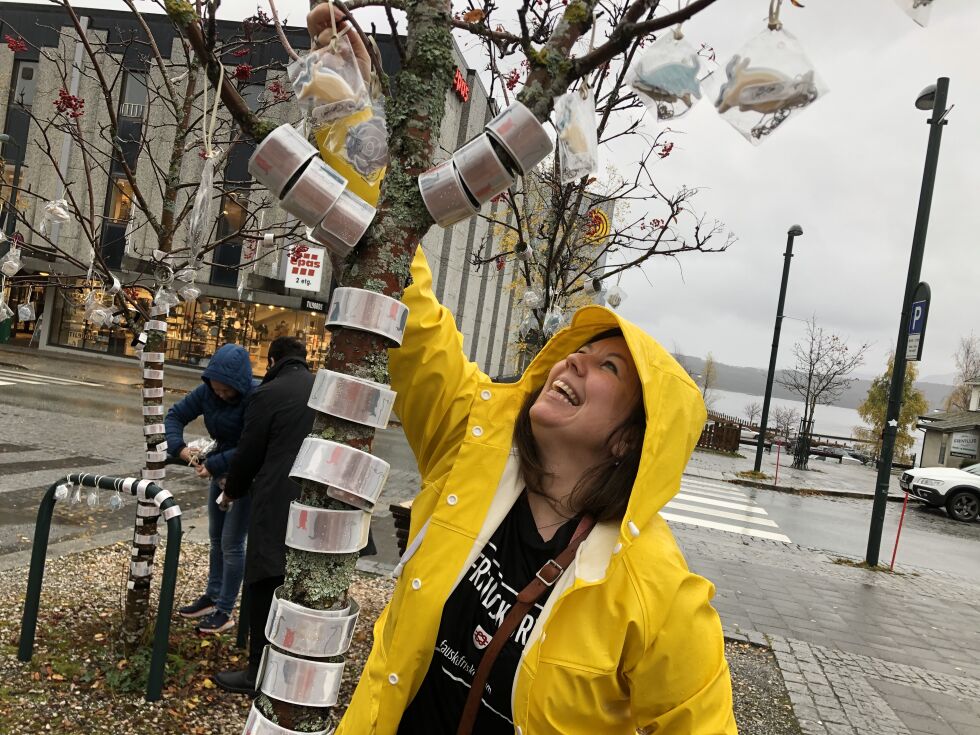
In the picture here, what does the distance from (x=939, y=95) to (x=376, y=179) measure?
35.2 feet

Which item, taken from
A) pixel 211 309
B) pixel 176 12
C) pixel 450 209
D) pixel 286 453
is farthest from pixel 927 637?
pixel 211 309

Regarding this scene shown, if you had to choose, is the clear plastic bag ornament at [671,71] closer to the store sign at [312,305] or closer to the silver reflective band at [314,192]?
the silver reflective band at [314,192]

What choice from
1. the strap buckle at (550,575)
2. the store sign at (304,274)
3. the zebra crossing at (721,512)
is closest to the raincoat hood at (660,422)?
the strap buckle at (550,575)

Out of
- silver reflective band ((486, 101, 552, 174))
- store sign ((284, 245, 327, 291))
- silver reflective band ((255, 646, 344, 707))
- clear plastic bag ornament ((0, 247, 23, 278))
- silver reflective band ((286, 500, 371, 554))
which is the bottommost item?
silver reflective band ((255, 646, 344, 707))

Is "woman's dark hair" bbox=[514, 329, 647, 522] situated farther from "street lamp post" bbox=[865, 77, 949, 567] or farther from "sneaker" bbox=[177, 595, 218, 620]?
"street lamp post" bbox=[865, 77, 949, 567]

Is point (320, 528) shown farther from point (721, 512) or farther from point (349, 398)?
point (721, 512)

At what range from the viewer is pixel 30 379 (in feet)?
56.4

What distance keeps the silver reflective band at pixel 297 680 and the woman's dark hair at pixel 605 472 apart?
28.8 inches

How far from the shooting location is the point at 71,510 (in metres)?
6.54

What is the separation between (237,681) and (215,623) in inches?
30.4

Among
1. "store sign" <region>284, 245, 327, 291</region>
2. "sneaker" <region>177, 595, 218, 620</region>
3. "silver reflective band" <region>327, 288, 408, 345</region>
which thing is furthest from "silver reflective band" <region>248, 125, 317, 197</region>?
"store sign" <region>284, 245, 327, 291</region>

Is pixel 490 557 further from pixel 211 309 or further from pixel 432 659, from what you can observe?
pixel 211 309

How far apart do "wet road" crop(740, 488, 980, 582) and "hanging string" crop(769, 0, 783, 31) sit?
11088mm

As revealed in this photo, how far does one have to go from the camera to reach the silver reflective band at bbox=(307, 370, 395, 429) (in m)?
1.22
